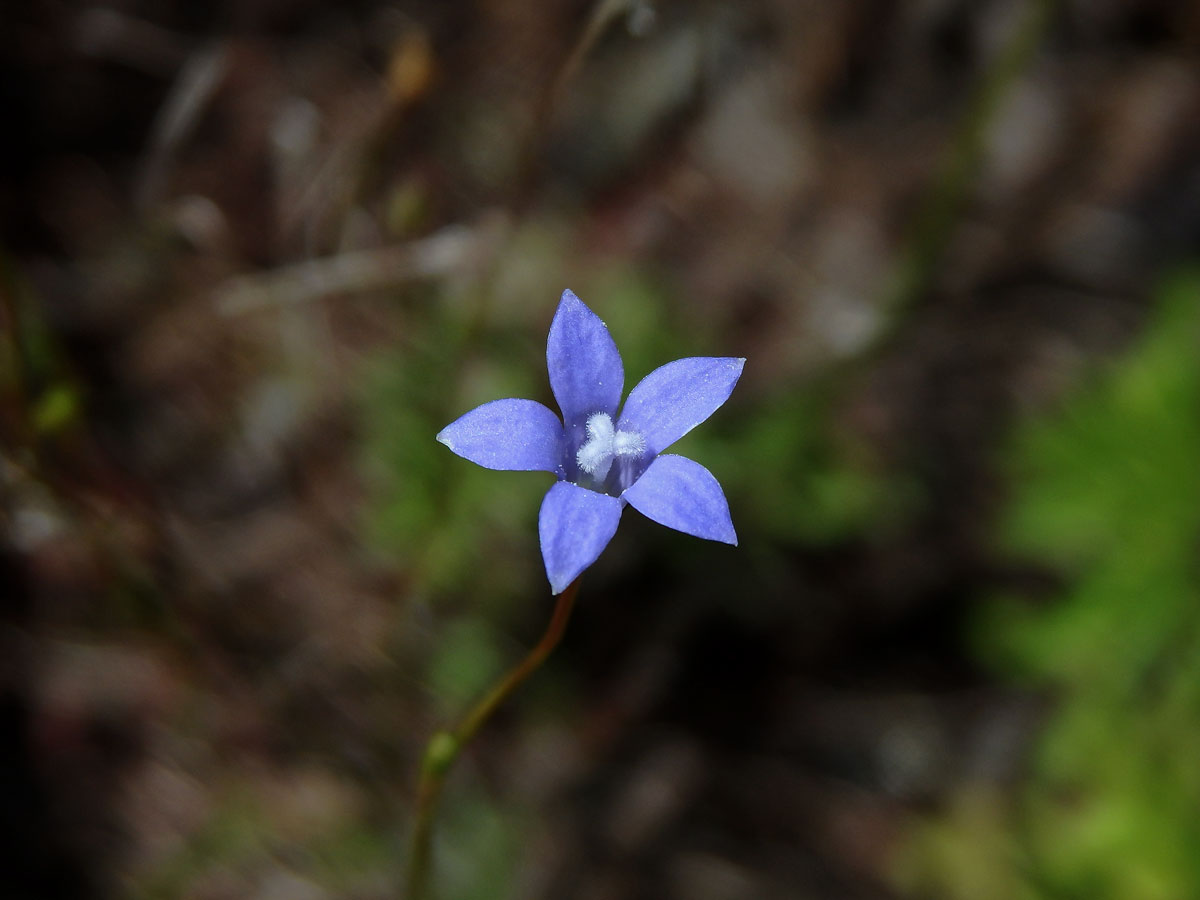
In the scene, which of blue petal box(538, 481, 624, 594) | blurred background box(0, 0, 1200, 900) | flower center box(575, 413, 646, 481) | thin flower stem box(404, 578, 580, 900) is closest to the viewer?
blue petal box(538, 481, 624, 594)

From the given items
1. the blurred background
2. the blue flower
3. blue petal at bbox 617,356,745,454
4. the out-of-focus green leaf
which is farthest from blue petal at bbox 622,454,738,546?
the out-of-focus green leaf

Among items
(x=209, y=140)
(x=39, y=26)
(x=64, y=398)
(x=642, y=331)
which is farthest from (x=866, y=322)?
(x=39, y=26)

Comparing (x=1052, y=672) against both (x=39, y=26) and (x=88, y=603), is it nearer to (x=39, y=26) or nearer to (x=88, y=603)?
(x=88, y=603)

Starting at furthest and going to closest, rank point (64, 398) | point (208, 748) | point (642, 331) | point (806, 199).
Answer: point (806, 199) < point (642, 331) < point (208, 748) < point (64, 398)

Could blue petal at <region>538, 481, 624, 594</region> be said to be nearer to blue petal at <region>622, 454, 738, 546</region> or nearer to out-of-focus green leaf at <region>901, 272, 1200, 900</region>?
blue petal at <region>622, 454, 738, 546</region>

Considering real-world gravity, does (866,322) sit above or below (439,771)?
above
